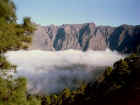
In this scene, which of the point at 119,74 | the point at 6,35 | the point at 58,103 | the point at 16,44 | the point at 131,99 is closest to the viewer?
the point at 6,35

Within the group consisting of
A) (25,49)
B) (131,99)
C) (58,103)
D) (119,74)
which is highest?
(25,49)

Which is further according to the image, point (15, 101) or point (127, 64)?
point (127, 64)

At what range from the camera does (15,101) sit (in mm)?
6793

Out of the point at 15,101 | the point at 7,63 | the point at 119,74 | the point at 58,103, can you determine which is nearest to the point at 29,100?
the point at 15,101

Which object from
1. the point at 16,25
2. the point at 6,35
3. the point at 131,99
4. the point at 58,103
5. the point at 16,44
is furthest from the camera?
the point at 58,103

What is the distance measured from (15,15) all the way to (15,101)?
394 centimetres

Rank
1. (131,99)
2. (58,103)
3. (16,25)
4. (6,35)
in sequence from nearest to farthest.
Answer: (6,35) < (16,25) < (131,99) < (58,103)

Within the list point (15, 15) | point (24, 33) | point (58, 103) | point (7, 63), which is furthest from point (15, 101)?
point (58, 103)

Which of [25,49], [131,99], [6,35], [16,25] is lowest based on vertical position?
[131,99]

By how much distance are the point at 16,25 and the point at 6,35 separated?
1316 mm

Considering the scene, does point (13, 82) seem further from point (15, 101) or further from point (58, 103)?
point (58, 103)

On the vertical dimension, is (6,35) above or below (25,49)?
above

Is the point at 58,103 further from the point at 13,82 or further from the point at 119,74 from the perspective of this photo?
the point at 13,82

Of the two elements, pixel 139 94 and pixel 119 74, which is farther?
pixel 119 74
